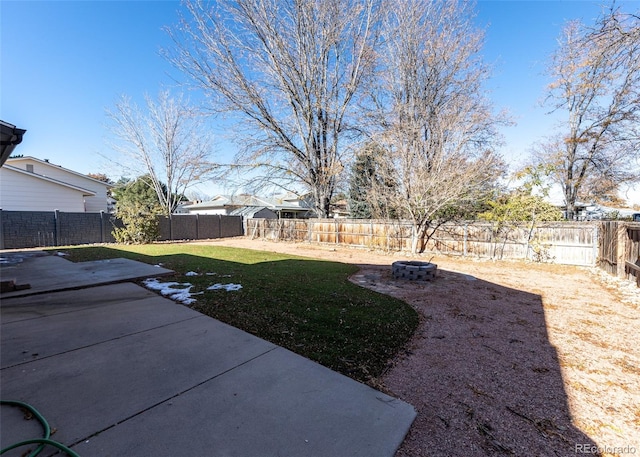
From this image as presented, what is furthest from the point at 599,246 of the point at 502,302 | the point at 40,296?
the point at 40,296

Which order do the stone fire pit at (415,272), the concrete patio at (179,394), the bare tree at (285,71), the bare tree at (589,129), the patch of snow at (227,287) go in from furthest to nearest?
1. the bare tree at (285,71)
2. the bare tree at (589,129)
3. the stone fire pit at (415,272)
4. the patch of snow at (227,287)
5. the concrete patio at (179,394)

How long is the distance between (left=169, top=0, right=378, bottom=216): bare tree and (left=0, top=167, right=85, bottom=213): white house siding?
31.9 feet

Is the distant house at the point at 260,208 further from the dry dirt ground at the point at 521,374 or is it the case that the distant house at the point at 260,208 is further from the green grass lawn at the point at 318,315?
the dry dirt ground at the point at 521,374

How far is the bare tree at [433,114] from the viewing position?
10.3m

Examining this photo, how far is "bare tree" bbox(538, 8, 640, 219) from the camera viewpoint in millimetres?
12109

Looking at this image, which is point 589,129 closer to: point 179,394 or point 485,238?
point 485,238

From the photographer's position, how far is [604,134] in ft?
44.3

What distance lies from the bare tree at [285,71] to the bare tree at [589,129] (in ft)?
31.2

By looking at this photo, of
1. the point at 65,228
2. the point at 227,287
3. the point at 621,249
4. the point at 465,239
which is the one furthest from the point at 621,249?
the point at 65,228

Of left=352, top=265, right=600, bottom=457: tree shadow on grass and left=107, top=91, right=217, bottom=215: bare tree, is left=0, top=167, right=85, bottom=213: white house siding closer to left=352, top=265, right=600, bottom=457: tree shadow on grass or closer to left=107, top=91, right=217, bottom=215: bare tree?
left=107, top=91, right=217, bottom=215: bare tree

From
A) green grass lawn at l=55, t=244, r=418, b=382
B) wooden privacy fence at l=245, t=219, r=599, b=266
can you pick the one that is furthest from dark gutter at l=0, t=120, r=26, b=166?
wooden privacy fence at l=245, t=219, r=599, b=266

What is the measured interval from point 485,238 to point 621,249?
3647 millimetres

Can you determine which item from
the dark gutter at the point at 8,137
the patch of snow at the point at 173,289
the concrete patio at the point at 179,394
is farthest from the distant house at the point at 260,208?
the concrete patio at the point at 179,394

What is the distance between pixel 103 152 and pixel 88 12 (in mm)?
14789
